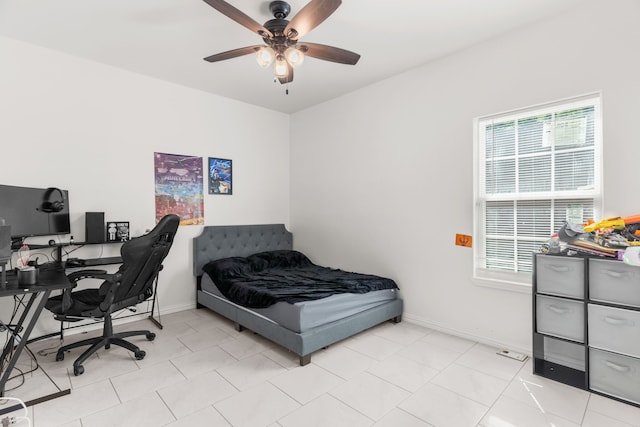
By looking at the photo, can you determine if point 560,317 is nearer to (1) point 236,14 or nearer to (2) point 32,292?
(1) point 236,14

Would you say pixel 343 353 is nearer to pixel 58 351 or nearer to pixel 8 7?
pixel 58 351

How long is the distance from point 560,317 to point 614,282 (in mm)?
415

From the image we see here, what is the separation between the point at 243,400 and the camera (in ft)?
6.89

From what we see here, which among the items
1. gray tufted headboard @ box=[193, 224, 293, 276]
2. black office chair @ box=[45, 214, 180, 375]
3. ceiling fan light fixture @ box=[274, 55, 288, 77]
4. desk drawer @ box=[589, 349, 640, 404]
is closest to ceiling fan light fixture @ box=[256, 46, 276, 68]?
ceiling fan light fixture @ box=[274, 55, 288, 77]

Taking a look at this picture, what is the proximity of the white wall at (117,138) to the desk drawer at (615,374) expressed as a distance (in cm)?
387

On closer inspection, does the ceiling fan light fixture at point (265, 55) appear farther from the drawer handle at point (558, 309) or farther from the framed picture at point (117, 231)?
the drawer handle at point (558, 309)

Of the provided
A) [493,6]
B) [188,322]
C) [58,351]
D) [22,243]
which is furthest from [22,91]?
[493,6]

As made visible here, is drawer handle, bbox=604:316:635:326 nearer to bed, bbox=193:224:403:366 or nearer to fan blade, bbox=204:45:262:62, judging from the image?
bed, bbox=193:224:403:366

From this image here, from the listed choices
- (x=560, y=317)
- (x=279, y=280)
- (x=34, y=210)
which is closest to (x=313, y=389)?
(x=279, y=280)

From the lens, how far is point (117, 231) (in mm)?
3338

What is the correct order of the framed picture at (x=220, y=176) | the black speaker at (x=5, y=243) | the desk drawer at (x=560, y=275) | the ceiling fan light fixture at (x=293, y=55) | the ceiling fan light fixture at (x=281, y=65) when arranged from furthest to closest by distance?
the framed picture at (x=220, y=176)
the ceiling fan light fixture at (x=281, y=65)
the ceiling fan light fixture at (x=293, y=55)
the desk drawer at (x=560, y=275)
the black speaker at (x=5, y=243)

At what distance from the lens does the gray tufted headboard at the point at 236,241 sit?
4.03 meters

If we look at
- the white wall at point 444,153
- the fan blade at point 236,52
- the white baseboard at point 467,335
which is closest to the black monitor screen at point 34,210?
the fan blade at point 236,52

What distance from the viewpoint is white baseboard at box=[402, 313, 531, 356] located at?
2.73 meters
